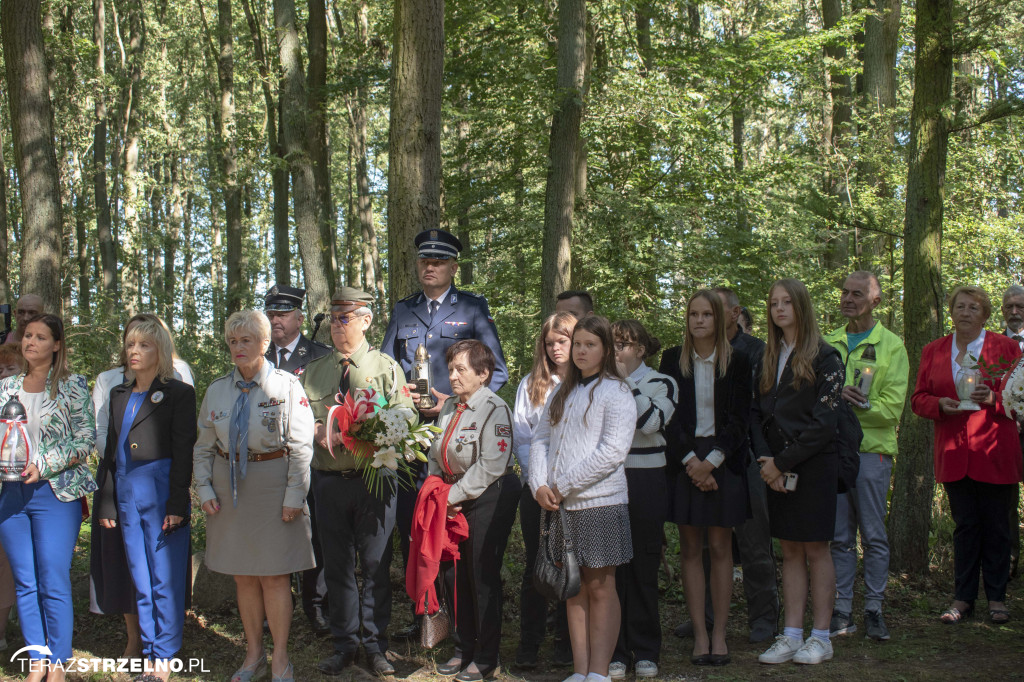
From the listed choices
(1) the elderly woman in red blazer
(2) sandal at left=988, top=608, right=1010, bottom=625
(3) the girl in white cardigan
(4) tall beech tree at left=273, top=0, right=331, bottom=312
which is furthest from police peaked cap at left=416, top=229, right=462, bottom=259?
(4) tall beech tree at left=273, top=0, right=331, bottom=312

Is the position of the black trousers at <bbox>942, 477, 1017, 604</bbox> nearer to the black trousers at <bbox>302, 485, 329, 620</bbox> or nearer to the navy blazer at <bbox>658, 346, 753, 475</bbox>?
the navy blazer at <bbox>658, 346, 753, 475</bbox>

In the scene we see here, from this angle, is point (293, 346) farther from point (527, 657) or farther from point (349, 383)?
point (527, 657)

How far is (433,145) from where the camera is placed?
6.63 metres

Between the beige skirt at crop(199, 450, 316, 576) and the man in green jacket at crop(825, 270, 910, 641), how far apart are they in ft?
11.6

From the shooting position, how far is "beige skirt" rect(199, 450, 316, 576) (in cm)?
468

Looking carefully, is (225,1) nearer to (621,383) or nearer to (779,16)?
(779,16)

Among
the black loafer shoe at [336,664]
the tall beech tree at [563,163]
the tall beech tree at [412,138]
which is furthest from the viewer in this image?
the tall beech tree at [563,163]

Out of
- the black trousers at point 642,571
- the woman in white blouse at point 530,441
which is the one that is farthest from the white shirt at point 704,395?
the woman in white blouse at point 530,441

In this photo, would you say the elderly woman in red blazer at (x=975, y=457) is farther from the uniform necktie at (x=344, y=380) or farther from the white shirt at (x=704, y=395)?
the uniform necktie at (x=344, y=380)

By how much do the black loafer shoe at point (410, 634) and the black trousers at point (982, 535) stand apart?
3.80 meters

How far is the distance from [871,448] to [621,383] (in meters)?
2.04

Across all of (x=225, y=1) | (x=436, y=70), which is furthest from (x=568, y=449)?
(x=225, y=1)

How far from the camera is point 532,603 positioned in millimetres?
5152

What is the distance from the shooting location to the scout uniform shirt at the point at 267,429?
4.71 meters
